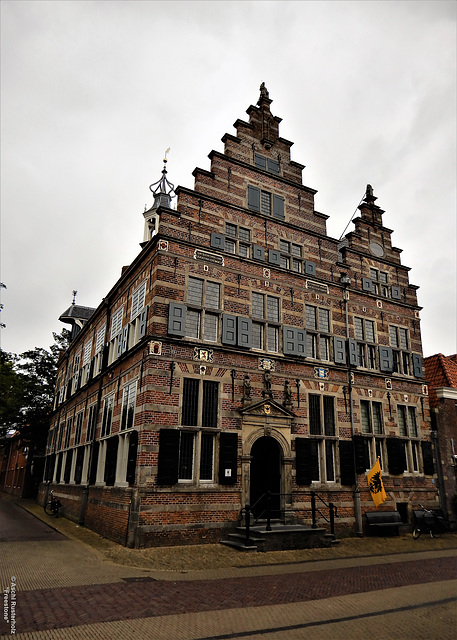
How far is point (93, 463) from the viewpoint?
60.1ft

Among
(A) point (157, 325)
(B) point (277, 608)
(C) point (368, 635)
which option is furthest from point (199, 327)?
(C) point (368, 635)

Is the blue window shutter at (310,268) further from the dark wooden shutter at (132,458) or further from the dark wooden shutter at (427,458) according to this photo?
the dark wooden shutter at (132,458)

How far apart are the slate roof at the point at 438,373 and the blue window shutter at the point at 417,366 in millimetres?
1093

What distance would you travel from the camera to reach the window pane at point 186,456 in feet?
45.2

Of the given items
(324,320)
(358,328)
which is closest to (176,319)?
(324,320)

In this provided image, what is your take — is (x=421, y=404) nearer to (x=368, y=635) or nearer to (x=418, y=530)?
(x=418, y=530)

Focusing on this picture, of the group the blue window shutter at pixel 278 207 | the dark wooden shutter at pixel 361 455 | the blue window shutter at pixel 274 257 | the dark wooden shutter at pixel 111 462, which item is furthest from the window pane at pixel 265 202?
the dark wooden shutter at pixel 111 462

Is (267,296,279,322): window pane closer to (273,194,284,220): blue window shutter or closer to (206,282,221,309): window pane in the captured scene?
(206,282,221,309): window pane

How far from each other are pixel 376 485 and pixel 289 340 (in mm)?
6063

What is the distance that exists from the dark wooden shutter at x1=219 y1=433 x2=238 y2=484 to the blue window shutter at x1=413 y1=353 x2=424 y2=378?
10.5 meters

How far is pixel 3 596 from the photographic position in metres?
7.75

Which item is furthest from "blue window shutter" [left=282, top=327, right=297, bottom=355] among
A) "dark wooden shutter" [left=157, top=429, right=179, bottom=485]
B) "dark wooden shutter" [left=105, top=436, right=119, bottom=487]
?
"dark wooden shutter" [left=105, top=436, right=119, bottom=487]

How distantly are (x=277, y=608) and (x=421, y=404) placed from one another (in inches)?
595

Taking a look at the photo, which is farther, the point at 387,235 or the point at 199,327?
the point at 387,235
